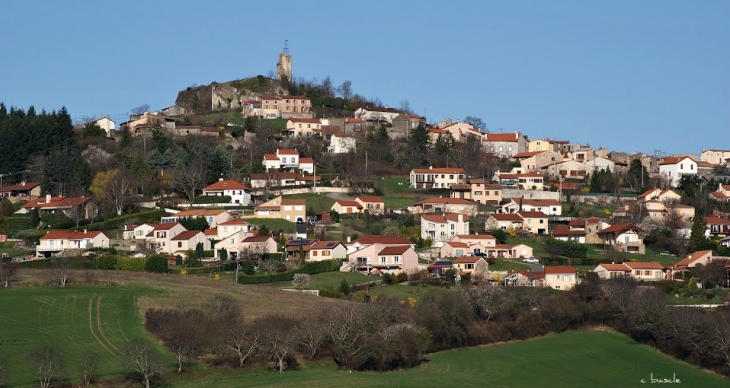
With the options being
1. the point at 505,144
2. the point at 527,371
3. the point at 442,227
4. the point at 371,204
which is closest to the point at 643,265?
the point at 442,227

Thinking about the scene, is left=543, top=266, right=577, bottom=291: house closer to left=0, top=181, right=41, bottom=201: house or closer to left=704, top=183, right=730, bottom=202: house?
left=704, top=183, right=730, bottom=202: house

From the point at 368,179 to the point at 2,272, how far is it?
34429 millimetres

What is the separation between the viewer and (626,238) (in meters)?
75.4

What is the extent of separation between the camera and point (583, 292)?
60000 millimetres

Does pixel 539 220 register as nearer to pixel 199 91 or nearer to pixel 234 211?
pixel 234 211

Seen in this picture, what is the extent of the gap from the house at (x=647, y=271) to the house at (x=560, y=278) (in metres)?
3.95

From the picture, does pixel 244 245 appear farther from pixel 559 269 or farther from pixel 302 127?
pixel 302 127

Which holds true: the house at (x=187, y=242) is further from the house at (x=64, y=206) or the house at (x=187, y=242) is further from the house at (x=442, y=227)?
the house at (x=442, y=227)

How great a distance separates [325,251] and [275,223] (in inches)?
324

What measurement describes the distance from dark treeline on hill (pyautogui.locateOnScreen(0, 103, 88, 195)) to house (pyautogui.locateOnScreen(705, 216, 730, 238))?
4032cm

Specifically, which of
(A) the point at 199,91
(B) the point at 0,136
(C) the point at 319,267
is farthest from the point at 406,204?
(A) the point at 199,91

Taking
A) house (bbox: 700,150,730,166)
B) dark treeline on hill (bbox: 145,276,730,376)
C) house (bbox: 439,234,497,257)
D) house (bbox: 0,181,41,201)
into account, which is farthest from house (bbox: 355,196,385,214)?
house (bbox: 700,150,730,166)

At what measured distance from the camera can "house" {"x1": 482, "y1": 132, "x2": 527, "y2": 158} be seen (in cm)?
10388

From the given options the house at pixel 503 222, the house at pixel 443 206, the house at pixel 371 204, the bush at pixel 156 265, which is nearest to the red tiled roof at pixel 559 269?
the house at pixel 503 222
